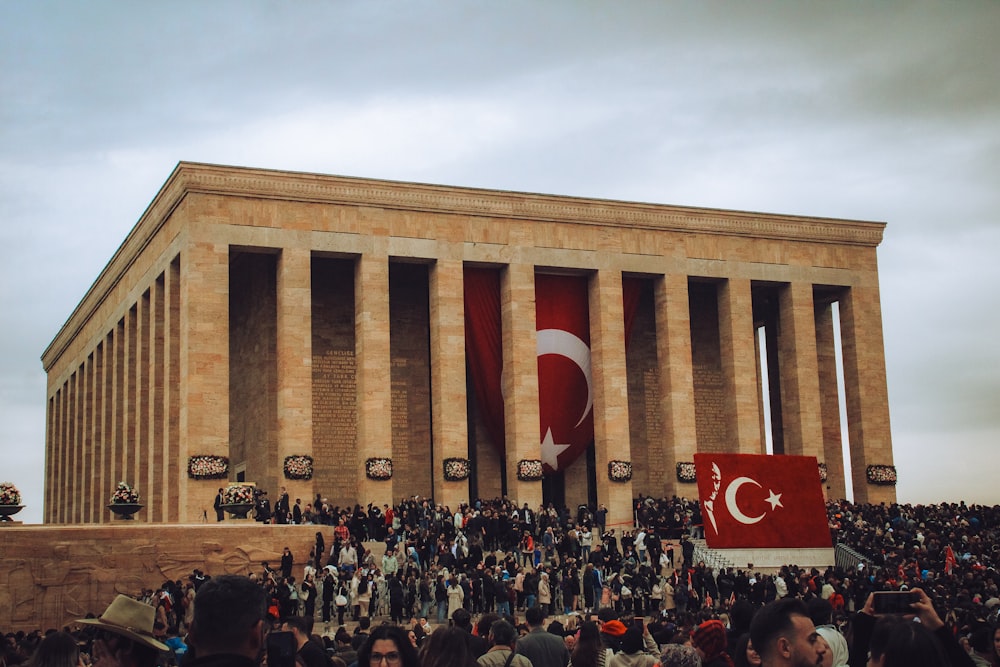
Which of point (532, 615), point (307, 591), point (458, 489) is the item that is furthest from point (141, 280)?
point (532, 615)

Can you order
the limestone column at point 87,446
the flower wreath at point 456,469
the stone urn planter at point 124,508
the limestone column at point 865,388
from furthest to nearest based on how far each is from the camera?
1. the limestone column at point 87,446
2. the limestone column at point 865,388
3. the flower wreath at point 456,469
4. the stone urn planter at point 124,508

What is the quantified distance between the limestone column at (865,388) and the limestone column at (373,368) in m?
15.6

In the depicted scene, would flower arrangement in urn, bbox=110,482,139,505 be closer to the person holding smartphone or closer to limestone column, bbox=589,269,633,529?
limestone column, bbox=589,269,633,529

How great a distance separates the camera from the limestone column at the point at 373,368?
1415 inches

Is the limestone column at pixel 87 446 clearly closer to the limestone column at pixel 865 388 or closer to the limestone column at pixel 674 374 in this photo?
Answer: the limestone column at pixel 674 374

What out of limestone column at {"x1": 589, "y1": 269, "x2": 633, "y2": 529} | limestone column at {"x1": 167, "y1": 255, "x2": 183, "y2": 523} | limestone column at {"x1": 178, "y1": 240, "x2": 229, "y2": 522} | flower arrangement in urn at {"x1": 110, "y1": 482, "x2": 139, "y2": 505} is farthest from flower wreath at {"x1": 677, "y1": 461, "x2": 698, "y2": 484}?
flower arrangement in urn at {"x1": 110, "y1": 482, "x2": 139, "y2": 505}

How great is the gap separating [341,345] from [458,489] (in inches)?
245

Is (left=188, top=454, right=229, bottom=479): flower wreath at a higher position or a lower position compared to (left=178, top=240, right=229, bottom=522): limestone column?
lower

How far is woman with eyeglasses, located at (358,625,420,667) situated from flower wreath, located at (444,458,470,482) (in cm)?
3052

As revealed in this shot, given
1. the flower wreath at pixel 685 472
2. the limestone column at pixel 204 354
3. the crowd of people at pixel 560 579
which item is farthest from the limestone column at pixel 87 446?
the flower wreath at pixel 685 472

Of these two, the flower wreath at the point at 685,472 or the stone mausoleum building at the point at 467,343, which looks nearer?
the stone mausoleum building at the point at 467,343

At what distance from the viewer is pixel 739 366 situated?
40.9 m

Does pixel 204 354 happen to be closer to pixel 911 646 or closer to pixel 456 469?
pixel 456 469

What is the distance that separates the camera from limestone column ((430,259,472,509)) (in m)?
36.7
